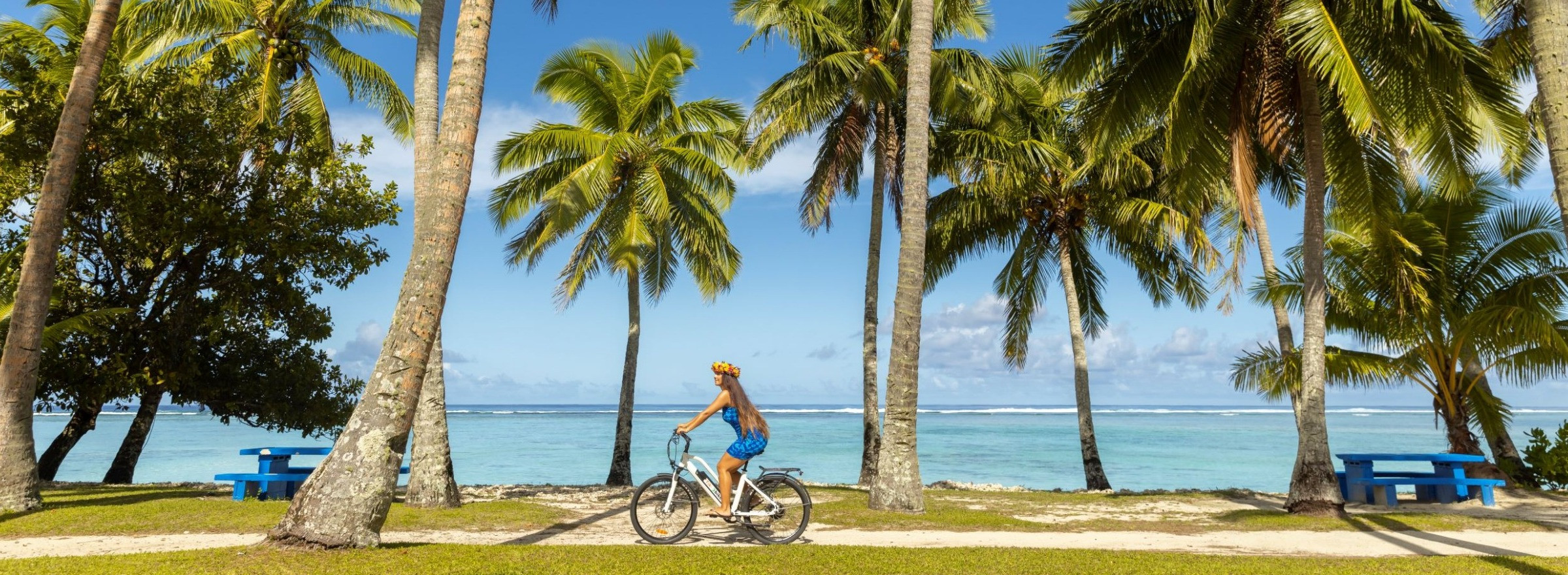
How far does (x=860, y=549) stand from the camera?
7.18 m

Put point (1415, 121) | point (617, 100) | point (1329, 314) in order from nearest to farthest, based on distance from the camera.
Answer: point (1415, 121), point (1329, 314), point (617, 100)

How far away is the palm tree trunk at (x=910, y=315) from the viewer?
35.0 ft

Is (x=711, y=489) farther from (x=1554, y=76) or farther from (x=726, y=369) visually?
(x=1554, y=76)

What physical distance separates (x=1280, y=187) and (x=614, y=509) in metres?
13.8

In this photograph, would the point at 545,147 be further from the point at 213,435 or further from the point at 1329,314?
the point at 213,435

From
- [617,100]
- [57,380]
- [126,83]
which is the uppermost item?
[617,100]

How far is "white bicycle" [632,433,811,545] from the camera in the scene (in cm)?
790

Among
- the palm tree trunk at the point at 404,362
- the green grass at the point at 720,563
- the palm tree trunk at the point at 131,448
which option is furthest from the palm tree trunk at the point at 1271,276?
the palm tree trunk at the point at 131,448

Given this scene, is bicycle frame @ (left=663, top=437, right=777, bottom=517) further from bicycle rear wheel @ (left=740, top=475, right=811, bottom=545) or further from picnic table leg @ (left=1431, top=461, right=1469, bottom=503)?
picnic table leg @ (left=1431, top=461, right=1469, bottom=503)

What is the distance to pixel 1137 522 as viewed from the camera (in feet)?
34.2

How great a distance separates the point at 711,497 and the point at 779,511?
0.64 m

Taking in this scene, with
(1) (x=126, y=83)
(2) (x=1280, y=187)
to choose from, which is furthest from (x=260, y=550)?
(2) (x=1280, y=187)

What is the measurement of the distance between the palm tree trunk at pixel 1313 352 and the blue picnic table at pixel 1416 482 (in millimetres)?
1815

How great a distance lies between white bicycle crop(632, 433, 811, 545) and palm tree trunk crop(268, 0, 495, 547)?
220cm
